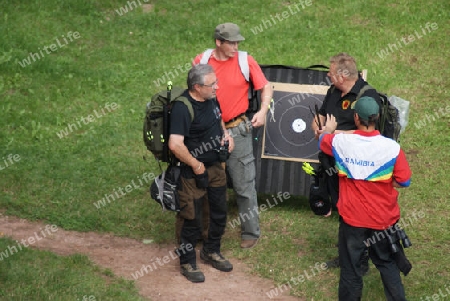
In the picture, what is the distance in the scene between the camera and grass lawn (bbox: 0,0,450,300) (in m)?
8.48

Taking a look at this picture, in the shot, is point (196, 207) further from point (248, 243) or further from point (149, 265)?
point (248, 243)

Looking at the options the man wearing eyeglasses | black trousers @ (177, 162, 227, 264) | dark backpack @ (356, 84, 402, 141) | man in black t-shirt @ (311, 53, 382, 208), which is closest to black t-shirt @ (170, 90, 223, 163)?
black trousers @ (177, 162, 227, 264)

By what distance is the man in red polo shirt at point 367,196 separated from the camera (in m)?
6.82

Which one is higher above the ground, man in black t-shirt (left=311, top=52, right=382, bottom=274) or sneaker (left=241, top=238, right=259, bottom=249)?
man in black t-shirt (left=311, top=52, right=382, bottom=274)

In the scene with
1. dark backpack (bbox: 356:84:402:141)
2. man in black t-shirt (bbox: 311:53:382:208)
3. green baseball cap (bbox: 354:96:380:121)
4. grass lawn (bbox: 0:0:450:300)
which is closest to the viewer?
green baseball cap (bbox: 354:96:380:121)

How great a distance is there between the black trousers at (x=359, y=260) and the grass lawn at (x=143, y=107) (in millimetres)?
662

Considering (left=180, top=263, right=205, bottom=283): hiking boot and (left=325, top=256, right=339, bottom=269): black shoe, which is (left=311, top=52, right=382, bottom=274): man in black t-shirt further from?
(left=180, top=263, right=205, bottom=283): hiking boot

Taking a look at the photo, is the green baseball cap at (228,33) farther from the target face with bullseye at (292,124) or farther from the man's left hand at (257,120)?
the target face with bullseye at (292,124)

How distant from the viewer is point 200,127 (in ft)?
25.4

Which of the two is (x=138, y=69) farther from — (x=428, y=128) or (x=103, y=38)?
(x=428, y=128)

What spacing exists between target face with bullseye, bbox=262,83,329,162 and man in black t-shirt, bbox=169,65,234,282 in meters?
1.50

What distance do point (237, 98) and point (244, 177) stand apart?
3.00ft

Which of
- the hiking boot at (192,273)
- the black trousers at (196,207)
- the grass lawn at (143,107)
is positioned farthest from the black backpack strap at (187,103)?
the grass lawn at (143,107)

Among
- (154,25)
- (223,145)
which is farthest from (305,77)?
(154,25)
